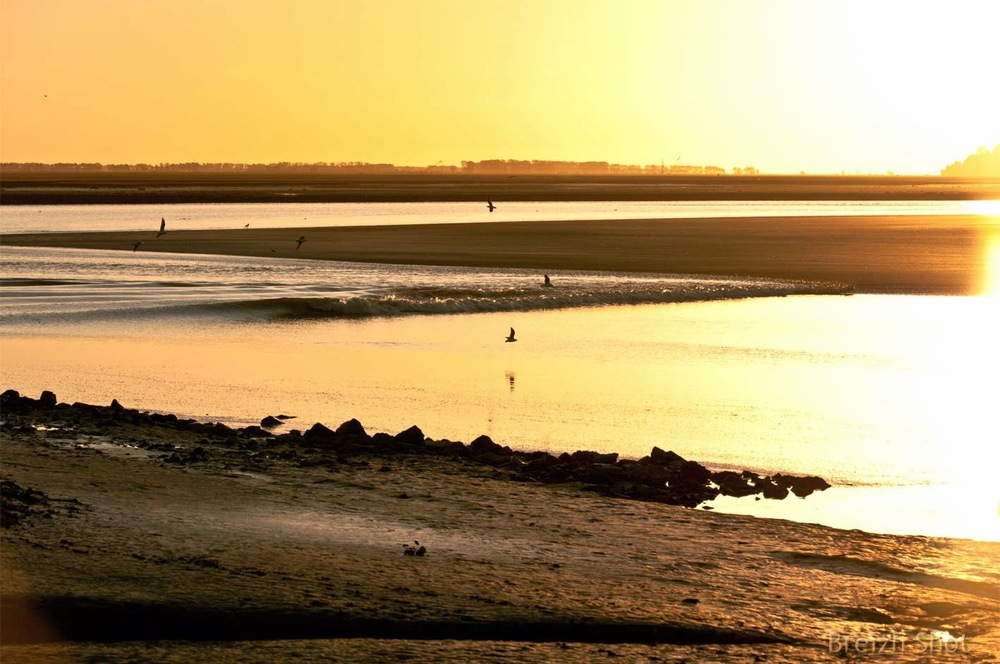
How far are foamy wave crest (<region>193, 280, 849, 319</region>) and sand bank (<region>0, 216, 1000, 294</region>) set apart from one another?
3.85m

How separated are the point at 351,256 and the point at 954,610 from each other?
1658 inches

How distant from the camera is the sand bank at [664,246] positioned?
148 feet

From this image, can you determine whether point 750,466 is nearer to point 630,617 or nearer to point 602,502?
point 602,502

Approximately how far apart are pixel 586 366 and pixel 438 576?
14.1 m

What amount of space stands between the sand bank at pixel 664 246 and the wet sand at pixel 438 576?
1144 inches

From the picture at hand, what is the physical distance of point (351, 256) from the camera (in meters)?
50.3

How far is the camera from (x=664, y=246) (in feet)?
185

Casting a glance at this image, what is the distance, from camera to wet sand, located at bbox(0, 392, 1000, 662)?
8625 millimetres

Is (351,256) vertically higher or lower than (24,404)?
higher

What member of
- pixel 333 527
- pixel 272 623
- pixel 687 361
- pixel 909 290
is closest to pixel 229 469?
pixel 333 527

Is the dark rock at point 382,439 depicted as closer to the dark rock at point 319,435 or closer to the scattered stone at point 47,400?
the dark rock at point 319,435

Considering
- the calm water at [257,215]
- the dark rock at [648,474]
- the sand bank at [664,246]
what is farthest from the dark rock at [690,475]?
the calm water at [257,215]

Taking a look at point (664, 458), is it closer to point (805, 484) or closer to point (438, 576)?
point (805, 484)

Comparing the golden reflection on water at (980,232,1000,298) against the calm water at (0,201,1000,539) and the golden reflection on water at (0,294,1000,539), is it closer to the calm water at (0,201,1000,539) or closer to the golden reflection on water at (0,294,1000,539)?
the calm water at (0,201,1000,539)
